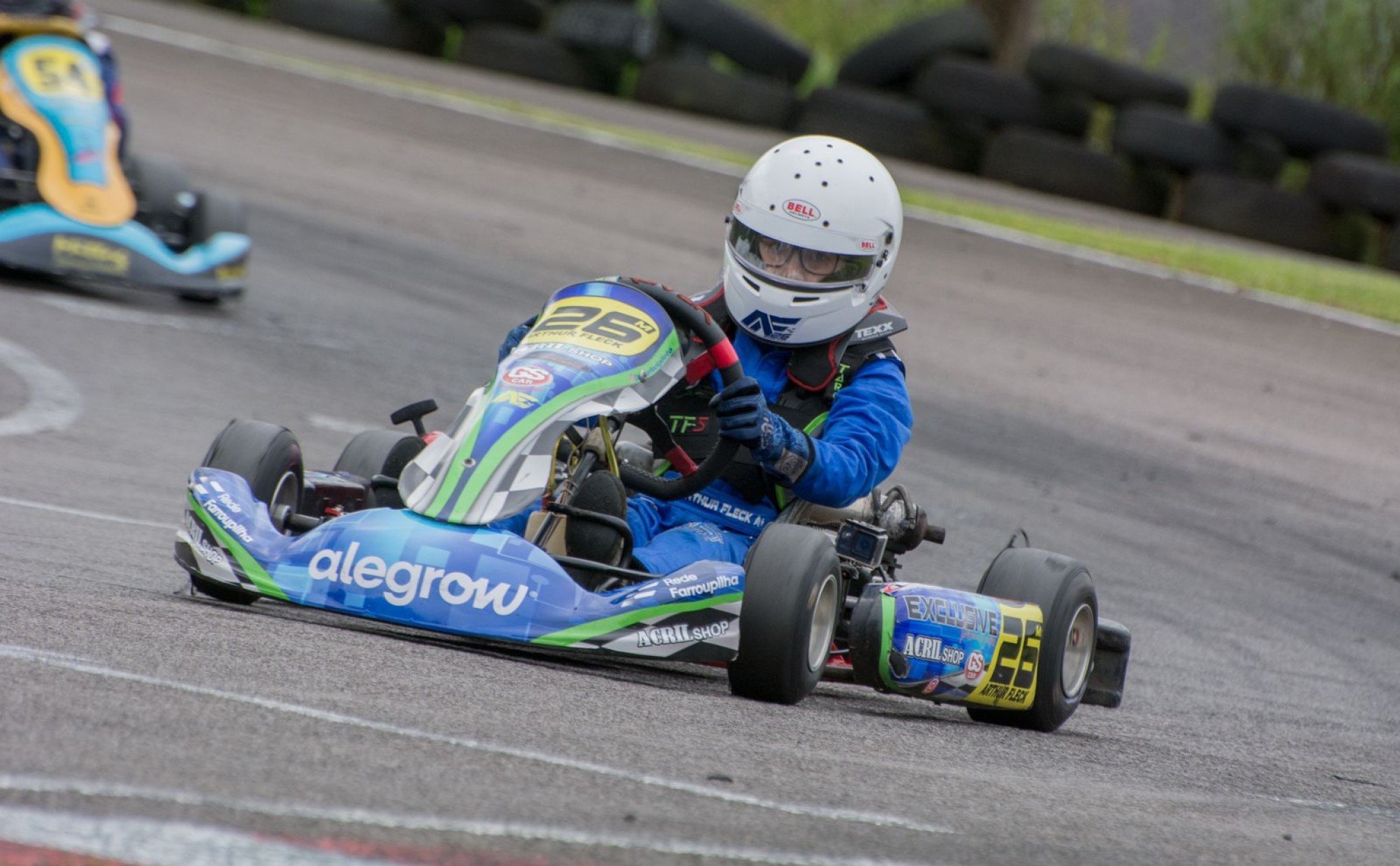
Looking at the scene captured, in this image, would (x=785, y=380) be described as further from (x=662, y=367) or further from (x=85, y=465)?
(x=85, y=465)

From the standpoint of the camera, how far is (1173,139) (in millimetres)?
14461

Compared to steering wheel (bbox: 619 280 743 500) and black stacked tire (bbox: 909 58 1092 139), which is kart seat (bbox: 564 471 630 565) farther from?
black stacked tire (bbox: 909 58 1092 139)

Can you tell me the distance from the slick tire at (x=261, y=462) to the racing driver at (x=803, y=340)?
56 centimetres

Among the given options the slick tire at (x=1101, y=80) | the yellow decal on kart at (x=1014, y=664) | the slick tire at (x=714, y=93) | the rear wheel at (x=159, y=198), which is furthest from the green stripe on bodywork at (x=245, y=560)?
the slick tire at (x=714, y=93)

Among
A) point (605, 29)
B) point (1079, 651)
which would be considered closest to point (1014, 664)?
point (1079, 651)

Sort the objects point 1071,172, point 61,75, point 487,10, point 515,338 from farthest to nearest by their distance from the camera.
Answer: point 487,10 → point 1071,172 → point 61,75 → point 515,338

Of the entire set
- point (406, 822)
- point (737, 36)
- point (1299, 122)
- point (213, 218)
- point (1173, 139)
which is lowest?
point (213, 218)

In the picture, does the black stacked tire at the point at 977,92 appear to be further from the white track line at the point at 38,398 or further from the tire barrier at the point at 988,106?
the white track line at the point at 38,398

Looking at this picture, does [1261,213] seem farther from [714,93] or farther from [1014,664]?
[1014,664]

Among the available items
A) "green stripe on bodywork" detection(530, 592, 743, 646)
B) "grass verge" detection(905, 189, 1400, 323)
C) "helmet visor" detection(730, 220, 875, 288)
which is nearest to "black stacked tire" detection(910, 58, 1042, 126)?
"grass verge" detection(905, 189, 1400, 323)

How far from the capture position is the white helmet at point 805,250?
4.61 meters

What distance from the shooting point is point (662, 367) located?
14.2 feet

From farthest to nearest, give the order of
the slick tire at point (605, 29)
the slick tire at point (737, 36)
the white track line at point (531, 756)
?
the slick tire at point (605, 29) < the slick tire at point (737, 36) < the white track line at point (531, 756)

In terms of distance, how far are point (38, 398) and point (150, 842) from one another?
4.88 meters
